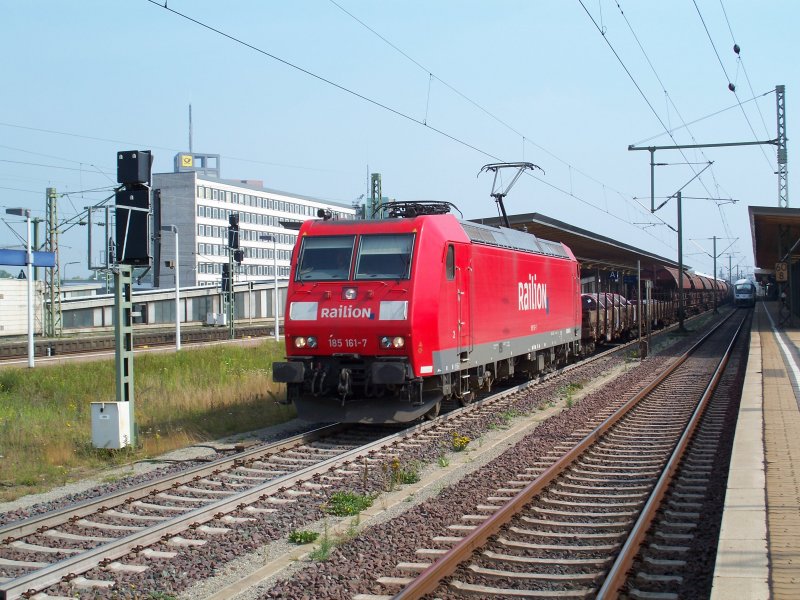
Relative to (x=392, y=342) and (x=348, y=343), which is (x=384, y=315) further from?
(x=348, y=343)

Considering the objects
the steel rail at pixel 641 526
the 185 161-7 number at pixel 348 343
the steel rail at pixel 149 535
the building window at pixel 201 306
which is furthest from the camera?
the building window at pixel 201 306

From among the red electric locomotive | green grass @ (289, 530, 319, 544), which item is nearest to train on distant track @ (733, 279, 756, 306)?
the red electric locomotive

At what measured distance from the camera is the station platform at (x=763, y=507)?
5316mm

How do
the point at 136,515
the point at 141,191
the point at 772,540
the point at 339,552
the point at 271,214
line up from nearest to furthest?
the point at 772,540, the point at 339,552, the point at 136,515, the point at 141,191, the point at 271,214

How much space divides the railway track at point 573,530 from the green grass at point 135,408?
523cm

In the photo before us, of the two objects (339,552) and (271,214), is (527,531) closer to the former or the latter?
(339,552)

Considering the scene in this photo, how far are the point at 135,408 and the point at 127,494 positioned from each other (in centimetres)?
701

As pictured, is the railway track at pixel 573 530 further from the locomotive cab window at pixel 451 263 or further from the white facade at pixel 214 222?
the white facade at pixel 214 222

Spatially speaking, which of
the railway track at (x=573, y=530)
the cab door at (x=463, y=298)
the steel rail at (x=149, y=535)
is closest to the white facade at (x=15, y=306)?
the cab door at (x=463, y=298)

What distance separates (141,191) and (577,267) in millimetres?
15074

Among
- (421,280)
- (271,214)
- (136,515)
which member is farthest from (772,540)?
(271,214)

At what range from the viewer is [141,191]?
1218cm

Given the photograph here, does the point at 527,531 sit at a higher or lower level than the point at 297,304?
lower

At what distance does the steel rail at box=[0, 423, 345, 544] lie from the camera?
7.29m
